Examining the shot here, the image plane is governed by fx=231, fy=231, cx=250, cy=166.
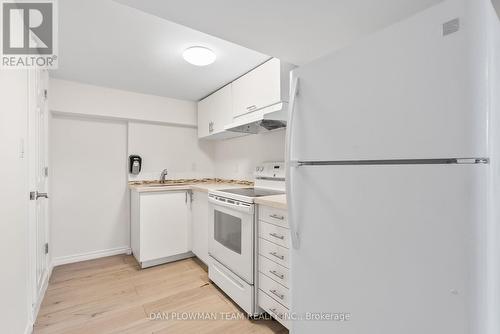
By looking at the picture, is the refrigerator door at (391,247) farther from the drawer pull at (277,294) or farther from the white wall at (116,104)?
the white wall at (116,104)

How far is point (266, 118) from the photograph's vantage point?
2.06 m

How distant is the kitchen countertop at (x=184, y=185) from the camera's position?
2.68 m

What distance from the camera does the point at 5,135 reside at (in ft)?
3.83

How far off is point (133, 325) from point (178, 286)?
58cm

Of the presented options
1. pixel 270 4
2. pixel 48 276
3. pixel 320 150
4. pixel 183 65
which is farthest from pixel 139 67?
pixel 48 276

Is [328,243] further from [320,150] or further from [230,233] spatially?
[230,233]

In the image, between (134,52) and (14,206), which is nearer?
(14,206)

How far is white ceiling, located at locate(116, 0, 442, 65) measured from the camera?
119 centimetres

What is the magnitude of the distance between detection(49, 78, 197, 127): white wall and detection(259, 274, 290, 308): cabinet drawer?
8.21 feet

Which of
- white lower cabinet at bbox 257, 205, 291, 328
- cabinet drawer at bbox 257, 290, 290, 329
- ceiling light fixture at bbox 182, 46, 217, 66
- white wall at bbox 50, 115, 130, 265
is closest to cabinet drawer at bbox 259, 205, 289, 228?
white lower cabinet at bbox 257, 205, 291, 328

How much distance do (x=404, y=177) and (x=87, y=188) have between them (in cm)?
341

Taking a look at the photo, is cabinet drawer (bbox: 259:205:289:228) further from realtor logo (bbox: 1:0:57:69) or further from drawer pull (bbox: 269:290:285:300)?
realtor logo (bbox: 1:0:57:69)

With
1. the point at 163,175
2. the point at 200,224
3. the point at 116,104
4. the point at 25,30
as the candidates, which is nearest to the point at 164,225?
the point at 200,224

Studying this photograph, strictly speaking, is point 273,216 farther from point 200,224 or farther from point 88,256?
point 88,256
